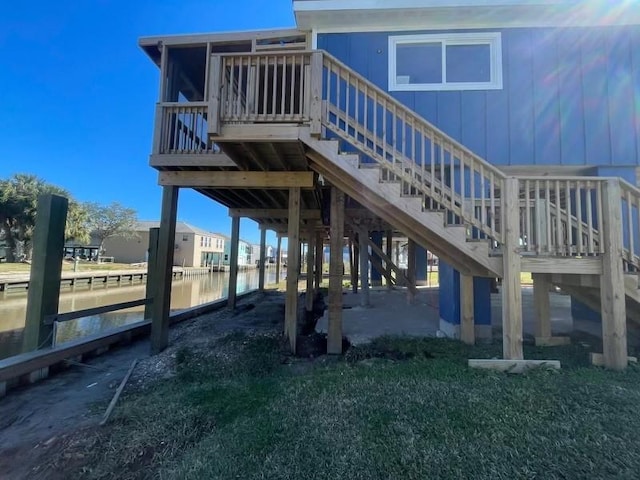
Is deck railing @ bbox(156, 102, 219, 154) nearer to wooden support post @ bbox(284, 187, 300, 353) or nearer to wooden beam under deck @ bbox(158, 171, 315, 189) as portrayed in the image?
wooden beam under deck @ bbox(158, 171, 315, 189)

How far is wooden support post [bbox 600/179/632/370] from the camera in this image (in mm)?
Answer: 3529

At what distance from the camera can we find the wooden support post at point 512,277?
368cm

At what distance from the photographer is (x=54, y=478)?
2.18 metres

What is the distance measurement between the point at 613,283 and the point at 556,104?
310cm

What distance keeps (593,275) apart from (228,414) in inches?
164

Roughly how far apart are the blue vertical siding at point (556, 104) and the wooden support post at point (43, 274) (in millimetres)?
5268

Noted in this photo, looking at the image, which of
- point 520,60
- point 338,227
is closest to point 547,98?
point 520,60

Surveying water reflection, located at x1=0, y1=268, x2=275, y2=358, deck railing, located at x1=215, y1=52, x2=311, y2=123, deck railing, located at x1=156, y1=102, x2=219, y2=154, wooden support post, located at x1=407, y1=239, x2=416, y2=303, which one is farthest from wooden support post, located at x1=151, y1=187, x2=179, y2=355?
wooden support post, located at x1=407, y1=239, x2=416, y2=303

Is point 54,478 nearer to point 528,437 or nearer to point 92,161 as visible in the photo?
point 528,437

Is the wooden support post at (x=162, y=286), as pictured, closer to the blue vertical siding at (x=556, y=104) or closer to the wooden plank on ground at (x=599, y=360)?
the blue vertical siding at (x=556, y=104)

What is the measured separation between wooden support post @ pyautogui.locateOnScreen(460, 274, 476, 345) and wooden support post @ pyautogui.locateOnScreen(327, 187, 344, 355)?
5.74 feet

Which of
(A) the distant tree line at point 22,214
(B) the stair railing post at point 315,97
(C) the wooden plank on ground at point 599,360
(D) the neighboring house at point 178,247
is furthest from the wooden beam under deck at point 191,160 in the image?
(D) the neighboring house at point 178,247

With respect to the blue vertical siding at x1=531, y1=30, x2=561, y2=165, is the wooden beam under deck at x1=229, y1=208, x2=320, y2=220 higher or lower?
lower

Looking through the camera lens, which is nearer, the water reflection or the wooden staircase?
the wooden staircase
